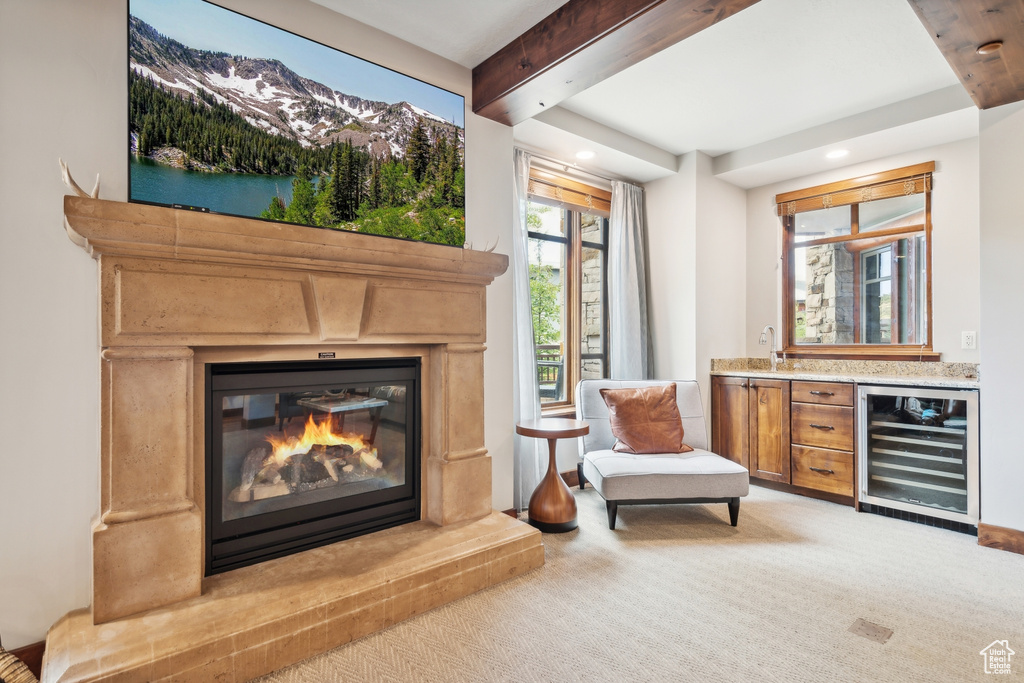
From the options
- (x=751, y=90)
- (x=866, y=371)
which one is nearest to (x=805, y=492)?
(x=866, y=371)

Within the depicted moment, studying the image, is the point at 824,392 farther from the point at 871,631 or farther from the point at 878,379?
the point at 871,631

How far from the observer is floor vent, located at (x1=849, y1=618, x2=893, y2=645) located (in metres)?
1.81

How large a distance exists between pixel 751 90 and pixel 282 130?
8.58ft

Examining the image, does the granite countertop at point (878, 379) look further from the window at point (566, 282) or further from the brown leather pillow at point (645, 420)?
the window at point (566, 282)

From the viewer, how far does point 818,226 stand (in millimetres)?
4023

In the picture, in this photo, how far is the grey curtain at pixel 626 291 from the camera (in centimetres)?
392

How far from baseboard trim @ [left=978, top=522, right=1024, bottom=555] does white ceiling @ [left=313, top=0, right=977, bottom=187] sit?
91.4 inches

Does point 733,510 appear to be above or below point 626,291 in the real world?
below

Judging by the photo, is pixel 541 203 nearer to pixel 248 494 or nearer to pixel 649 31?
pixel 649 31

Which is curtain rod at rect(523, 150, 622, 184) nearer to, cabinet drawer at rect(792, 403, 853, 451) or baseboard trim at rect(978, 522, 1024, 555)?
cabinet drawer at rect(792, 403, 853, 451)

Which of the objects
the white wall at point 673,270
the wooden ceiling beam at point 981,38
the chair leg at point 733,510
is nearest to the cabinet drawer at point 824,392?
the white wall at point 673,270

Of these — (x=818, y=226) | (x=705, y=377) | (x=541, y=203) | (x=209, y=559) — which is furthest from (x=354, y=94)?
(x=818, y=226)

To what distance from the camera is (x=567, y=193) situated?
3.78 m

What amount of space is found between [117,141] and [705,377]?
383 cm
